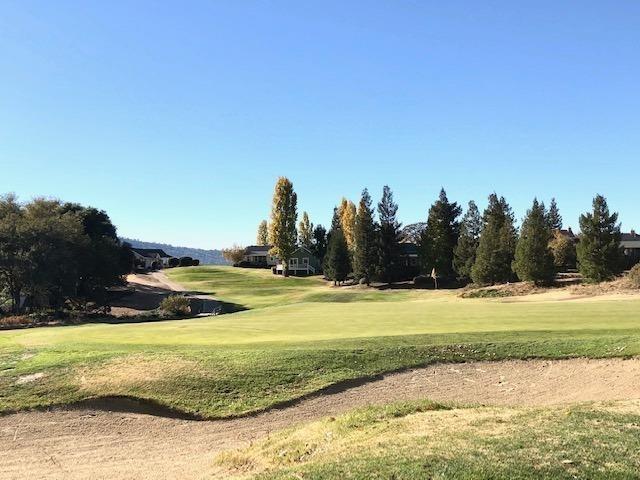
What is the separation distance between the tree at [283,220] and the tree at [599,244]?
46.2 m

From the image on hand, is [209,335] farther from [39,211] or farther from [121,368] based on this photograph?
[39,211]

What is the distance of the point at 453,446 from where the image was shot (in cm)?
823

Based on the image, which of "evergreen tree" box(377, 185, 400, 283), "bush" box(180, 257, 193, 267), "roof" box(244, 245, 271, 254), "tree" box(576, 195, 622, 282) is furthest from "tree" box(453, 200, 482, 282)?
"bush" box(180, 257, 193, 267)

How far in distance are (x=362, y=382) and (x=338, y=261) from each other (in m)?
63.7

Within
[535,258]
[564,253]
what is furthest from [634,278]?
[564,253]

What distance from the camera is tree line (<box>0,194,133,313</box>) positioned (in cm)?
4766

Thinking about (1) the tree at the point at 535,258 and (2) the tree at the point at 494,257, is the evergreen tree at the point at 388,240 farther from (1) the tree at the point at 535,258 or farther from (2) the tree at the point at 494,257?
(1) the tree at the point at 535,258

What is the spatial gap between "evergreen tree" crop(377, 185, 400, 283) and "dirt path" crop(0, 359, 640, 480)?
57.8 meters

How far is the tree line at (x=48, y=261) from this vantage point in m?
47.7

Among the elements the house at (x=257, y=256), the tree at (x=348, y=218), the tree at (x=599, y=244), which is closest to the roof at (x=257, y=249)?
the house at (x=257, y=256)

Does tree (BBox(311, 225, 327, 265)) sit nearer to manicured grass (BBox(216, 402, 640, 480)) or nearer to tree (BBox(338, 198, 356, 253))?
tree (BBox(338, 198, 356, 253))

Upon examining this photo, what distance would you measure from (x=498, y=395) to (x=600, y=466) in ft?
24.4

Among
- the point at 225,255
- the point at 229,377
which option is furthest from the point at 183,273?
the point at 229,377

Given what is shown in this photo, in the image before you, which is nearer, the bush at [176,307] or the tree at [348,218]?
the bush at [176,307]
